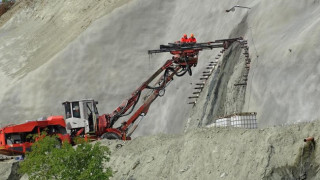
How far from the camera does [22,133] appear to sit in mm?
35000

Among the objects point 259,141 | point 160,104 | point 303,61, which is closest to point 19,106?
point 160,104

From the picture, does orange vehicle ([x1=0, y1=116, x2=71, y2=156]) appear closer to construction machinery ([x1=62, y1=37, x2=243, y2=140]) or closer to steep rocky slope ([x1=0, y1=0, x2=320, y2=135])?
construction machinery ([x1=62, y1=37, x2=243, y2=140])

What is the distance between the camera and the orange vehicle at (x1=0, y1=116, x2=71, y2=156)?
113ft

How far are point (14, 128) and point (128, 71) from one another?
13064 mm

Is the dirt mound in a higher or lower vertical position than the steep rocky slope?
higher

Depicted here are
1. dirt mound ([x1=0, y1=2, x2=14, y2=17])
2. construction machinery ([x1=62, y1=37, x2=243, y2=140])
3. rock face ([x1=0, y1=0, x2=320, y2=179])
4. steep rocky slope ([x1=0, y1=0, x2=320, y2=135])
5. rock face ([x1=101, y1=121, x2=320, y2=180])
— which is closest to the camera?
rock face ([x1=101, y1=121, x2=320, y2=180])

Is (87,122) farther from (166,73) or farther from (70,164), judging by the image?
(70,164)

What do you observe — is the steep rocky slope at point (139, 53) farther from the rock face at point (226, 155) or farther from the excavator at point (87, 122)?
the rock face at point (226, 155)

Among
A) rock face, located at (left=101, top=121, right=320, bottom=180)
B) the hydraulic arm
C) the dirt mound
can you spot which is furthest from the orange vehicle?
the dirt mound

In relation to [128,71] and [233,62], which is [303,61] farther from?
[128,71]

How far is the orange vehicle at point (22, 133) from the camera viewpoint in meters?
34.5

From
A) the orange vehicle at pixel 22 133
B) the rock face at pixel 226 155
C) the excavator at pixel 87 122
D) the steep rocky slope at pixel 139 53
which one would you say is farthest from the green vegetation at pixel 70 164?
the orange vehicle at pixel 22 133

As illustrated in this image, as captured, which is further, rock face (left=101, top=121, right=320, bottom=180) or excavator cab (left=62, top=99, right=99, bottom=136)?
excavator cab (left=62, top=99, right=99, bottom=136)

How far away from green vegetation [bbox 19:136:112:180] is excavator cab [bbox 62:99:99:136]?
366 inches
